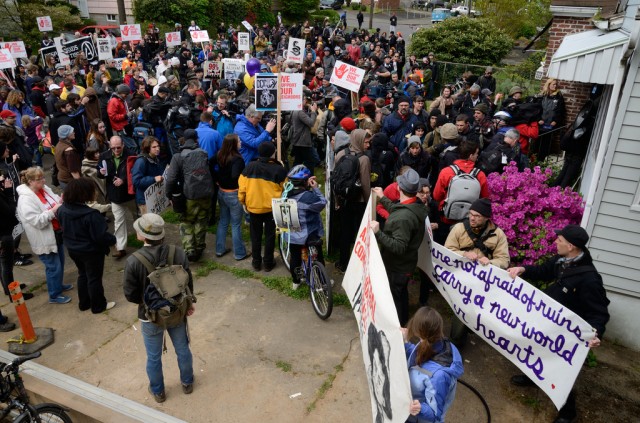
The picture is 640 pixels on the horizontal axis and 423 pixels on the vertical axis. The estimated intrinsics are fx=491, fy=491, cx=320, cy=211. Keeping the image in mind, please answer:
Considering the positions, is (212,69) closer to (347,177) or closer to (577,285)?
(347,177)

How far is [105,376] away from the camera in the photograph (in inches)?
211

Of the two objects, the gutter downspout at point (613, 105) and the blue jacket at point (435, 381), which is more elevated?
the gutter downspout at point (613, 105)

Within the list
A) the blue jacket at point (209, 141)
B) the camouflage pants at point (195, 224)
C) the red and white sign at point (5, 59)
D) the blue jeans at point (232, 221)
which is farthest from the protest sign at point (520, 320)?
the red and white sign at point (5, 59)

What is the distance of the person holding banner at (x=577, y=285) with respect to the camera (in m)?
4.34

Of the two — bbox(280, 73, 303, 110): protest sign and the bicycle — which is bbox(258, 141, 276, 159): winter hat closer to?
bbox(280, 73, 303, 110): protest sign

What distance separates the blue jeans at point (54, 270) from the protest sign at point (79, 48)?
10.9m

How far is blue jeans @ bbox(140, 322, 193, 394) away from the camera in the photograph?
15.2ft

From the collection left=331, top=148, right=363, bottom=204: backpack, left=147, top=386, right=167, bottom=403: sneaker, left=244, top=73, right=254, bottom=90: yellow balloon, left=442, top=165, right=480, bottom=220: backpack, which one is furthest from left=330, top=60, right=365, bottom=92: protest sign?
left=147, top=386, right=167, bottom=403: sneaker

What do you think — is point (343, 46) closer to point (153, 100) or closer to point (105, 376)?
point (153, 100)

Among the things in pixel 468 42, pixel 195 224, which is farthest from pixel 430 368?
pixel 468 42

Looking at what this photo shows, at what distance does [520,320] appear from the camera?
4.48 metres

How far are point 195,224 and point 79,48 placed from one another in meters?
11.0

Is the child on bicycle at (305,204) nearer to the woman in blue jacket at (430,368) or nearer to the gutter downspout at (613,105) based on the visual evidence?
the woman in blue jacket at (430,368)

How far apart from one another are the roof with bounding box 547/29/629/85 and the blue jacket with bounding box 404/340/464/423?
151 inches
